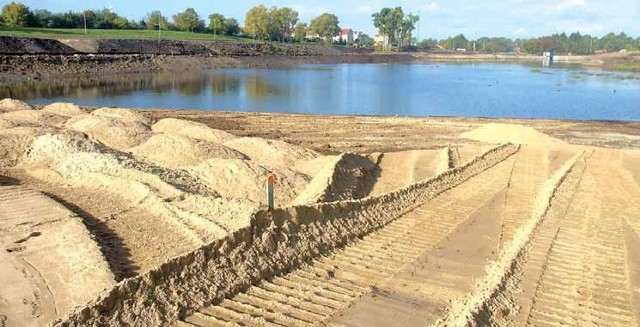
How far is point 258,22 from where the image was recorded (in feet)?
367

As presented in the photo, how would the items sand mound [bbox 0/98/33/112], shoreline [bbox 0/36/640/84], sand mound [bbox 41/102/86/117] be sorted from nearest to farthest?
sand mound [bbox 0/98/33/112] < sand mound [bbox 41/102/86/117] < shoreline [bbox 0/36/640/84]

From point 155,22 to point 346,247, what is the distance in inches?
3966

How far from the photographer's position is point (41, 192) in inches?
440

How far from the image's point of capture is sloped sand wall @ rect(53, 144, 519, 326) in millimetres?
5418

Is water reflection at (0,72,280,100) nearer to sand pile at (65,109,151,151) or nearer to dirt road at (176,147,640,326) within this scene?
sand pile at (65,109,151,151)

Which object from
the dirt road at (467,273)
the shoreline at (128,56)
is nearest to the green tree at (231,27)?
the shoreline at (128,56)

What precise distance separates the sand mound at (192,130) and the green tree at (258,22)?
315 ft

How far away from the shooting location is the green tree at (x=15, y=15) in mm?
69688

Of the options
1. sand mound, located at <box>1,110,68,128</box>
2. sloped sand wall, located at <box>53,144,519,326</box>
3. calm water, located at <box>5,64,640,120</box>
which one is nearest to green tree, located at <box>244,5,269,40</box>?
calm water, located at <box>5,64,640,120</box>

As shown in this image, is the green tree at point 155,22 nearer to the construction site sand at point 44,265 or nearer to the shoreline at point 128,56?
the shoreline at point 128,56

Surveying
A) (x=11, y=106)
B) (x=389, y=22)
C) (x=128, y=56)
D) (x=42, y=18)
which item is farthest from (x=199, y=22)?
(x=11, y=106)

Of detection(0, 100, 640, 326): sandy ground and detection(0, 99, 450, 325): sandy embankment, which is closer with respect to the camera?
detection(0, 100, 640, 326): sandy ground

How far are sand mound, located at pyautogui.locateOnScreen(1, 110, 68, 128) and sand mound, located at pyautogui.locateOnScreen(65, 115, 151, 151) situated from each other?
89cm

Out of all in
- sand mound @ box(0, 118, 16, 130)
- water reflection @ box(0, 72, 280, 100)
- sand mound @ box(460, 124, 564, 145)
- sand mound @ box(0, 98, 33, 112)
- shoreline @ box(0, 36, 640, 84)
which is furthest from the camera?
shoreline @ box(0, 36, 640, 84)
